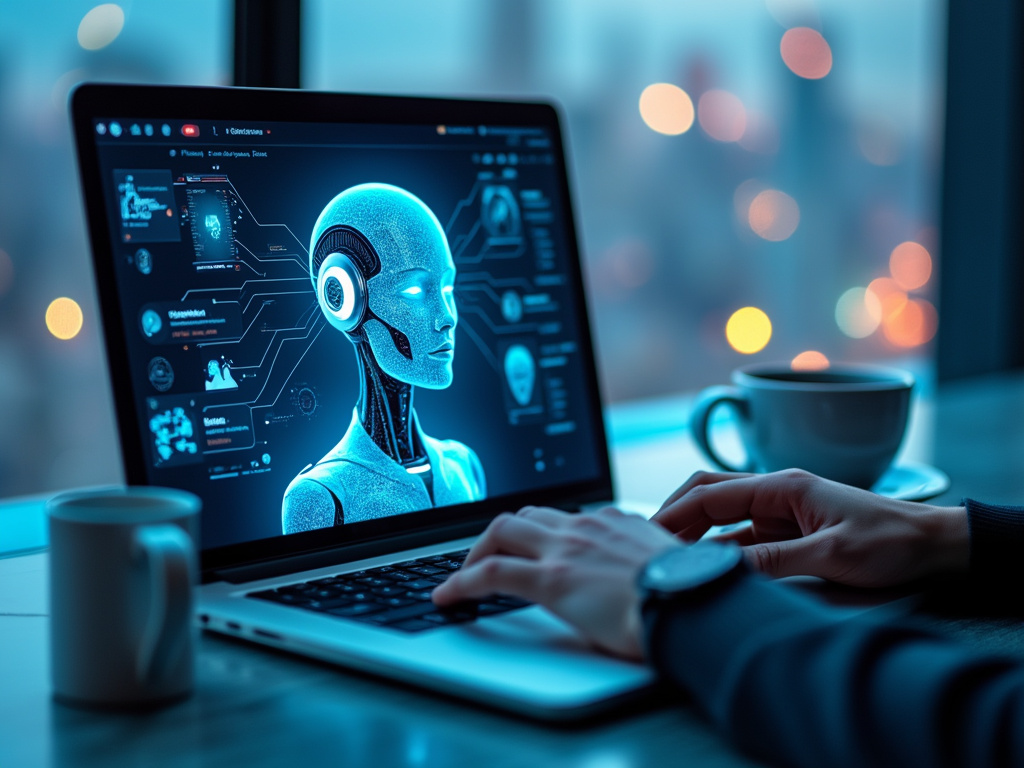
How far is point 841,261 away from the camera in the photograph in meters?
2.77

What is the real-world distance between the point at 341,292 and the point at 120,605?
14.4 inches

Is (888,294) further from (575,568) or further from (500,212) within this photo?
(575,568)

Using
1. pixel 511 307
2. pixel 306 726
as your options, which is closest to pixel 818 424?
pixel 511 307

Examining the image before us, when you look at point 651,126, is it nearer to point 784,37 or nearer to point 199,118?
point 784,37

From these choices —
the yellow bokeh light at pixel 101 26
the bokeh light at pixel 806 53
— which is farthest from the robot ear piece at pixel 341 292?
Answer: the bokeh light at pixel 806 53

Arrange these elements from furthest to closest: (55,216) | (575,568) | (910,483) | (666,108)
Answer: (666,108)
(55,216)
(910,483)
(575,568)

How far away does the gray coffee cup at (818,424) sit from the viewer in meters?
1.04

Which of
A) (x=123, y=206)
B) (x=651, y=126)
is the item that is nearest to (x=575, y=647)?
(x=123, y=206)

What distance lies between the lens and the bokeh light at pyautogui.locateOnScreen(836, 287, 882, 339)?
9.05ft

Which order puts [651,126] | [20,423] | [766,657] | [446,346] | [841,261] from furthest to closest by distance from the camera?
1. [841,261]
2. [651,126]
3. [20,423]
4. [446,346]
5. [766,657]

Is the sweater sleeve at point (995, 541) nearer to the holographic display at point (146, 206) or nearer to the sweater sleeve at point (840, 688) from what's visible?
the sweater sleeve at point (840, 688)

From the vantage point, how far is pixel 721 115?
242 centimetres

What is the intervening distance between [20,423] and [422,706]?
45.7 inches

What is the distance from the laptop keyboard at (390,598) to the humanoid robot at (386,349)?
8 centimetres
